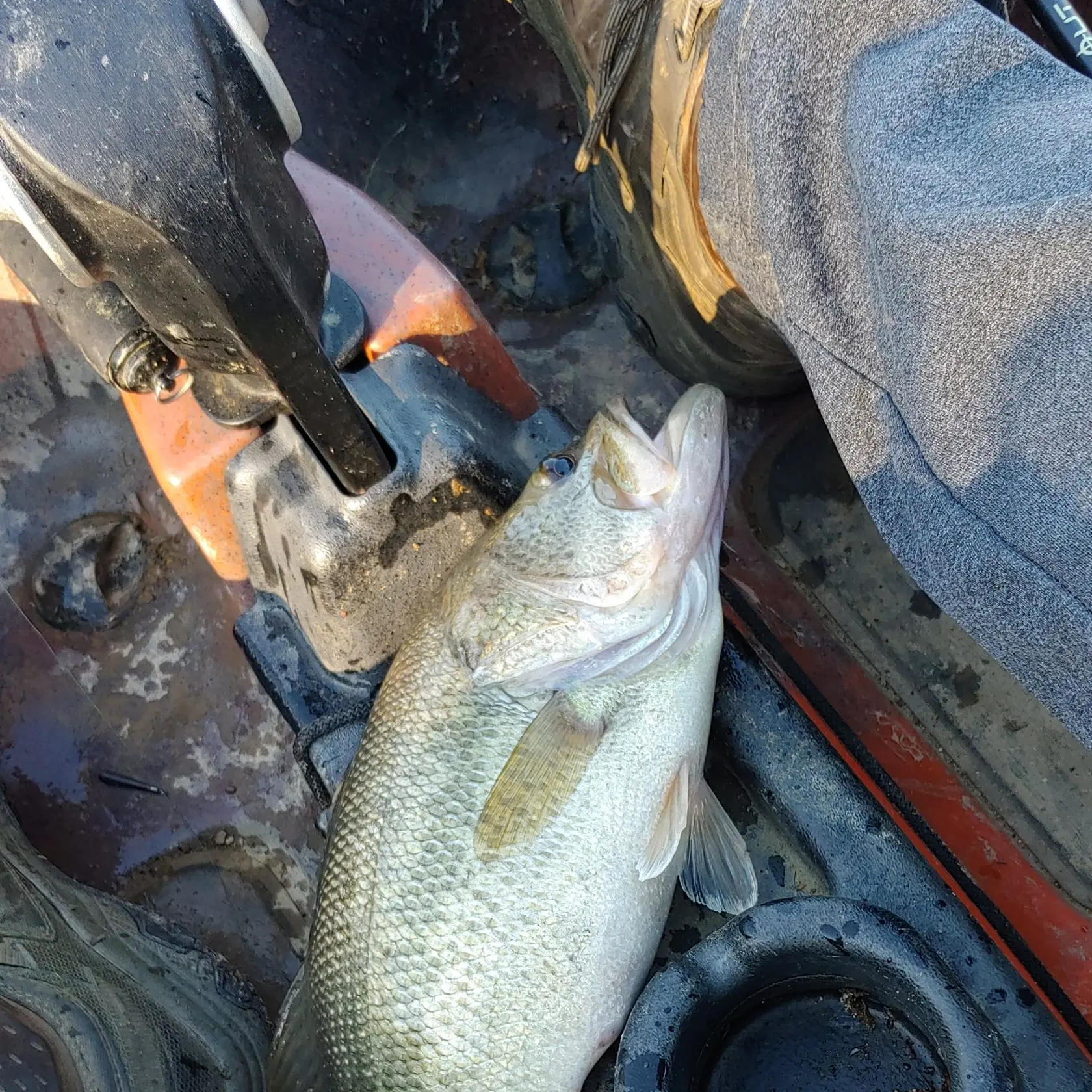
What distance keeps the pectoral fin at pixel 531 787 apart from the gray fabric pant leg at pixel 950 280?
62 centimetres

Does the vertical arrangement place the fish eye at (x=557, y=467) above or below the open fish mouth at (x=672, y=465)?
above

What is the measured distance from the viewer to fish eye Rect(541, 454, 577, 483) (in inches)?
65.9

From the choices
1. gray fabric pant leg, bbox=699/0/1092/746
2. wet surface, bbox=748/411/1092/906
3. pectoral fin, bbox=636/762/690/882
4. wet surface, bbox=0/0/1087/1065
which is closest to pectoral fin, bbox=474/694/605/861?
pectoral fin, bbox=636/762/690/882

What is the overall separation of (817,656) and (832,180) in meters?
1.23

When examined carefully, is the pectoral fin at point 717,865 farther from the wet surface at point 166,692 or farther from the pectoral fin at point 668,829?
the wet surface at point 166,692

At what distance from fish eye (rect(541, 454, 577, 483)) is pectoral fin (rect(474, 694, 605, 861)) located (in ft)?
1.42

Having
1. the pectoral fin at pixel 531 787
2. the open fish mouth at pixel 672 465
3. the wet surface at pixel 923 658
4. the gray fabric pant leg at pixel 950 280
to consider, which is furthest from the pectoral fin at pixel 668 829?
the wet surface at pixel 923 658

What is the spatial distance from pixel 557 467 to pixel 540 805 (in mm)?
592

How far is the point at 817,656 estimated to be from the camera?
2223 mm

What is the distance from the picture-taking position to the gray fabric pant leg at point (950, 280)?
1.05 m

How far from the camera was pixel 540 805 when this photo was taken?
4.99 ft

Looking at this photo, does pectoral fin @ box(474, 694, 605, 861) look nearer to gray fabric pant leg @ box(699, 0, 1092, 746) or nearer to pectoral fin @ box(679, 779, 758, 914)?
pectoral fin @ box(679, 779, 758, 914)

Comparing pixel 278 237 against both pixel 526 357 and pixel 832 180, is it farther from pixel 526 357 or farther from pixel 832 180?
pixel 526 357

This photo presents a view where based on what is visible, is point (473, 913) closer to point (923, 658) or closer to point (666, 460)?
point (666, 460)
